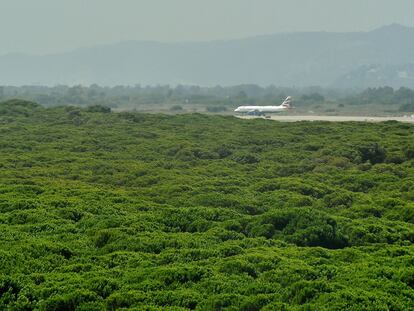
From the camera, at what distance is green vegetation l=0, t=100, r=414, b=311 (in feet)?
59.7

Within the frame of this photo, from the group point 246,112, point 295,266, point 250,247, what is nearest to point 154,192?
point 250,247

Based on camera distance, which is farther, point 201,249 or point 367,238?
point 367,238

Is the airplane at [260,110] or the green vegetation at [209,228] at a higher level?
the green vegetation at [209,228]

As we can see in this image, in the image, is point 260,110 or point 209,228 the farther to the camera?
point 260,110

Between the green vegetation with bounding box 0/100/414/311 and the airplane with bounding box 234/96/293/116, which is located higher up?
the green vegetation with bounding box 0/100/414/311

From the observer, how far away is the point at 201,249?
22859mm

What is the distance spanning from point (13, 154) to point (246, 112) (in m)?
96.4

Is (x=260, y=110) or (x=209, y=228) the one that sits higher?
(x=209, y=228)

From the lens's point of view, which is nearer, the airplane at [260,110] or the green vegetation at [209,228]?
the green vegetation at [209,228]

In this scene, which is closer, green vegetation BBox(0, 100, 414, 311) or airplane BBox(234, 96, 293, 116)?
green vegetation BBox(0, 100, 414, 311)

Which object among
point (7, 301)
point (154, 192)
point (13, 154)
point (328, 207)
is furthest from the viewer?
point (13, 154)

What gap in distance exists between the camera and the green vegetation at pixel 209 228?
18203 millimetres

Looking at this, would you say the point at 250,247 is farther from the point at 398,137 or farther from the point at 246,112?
the point at 246,112

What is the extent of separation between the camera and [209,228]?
27.1 m
